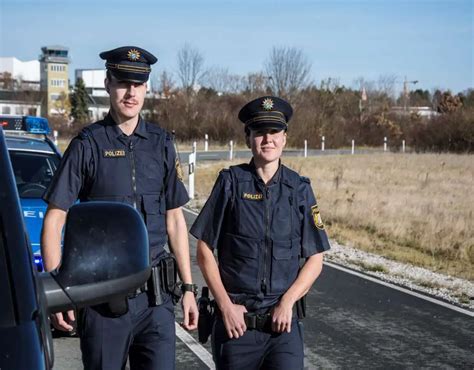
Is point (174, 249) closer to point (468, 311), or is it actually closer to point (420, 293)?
point (468, 311)

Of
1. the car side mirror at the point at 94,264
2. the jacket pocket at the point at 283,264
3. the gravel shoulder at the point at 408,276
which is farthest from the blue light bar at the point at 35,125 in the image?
the car side mirror at the point at 94,264

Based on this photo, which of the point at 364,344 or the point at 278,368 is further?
the point at 364,344

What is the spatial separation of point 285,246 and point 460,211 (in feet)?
47.8

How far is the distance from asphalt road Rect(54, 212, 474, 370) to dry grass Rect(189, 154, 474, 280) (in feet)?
8.87

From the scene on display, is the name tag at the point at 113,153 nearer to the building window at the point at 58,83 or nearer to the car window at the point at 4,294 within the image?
the car window at the point at 4,294

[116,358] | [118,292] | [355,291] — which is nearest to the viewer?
[118,292]

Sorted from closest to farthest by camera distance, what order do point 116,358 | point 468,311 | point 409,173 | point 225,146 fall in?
point 116,358, point 468,311, point 409,173, point 225,146

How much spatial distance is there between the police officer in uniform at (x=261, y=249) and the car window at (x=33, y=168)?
13.6ft

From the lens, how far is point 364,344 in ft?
21.1

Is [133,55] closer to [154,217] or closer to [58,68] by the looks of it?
[154,217]

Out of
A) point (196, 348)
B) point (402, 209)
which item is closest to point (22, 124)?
point (196, 348)

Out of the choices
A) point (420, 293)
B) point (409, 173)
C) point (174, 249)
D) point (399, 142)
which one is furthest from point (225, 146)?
point (174, 249)

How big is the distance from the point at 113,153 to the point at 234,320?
1.02m

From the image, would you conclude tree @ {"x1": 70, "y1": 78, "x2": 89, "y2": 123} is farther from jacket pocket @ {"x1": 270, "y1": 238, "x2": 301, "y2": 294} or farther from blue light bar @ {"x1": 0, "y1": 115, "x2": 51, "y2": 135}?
jacket pocket @ {"x1": 270, "y1": 238, "x2": 301, "y2": 294}
